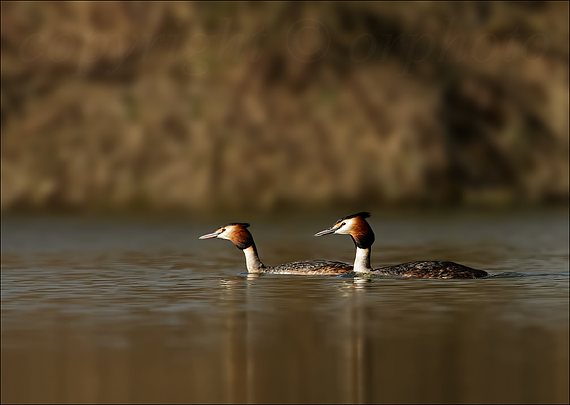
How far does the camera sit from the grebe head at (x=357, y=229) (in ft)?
77.9

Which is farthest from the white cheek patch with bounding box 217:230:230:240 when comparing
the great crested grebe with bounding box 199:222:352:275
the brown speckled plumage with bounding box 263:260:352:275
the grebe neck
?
the brown speckled plumage with bounding box 263:260:352:275

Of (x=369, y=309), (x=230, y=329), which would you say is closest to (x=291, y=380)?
(x=230, y=329)

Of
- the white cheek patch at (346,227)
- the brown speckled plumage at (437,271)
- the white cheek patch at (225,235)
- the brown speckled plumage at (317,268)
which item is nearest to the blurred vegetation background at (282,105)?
the white cheek patch at (225,235)

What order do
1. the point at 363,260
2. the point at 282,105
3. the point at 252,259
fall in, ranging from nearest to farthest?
the point at 363,260 → the point at 252,259 → the point at 282,105

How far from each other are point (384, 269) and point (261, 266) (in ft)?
9.23

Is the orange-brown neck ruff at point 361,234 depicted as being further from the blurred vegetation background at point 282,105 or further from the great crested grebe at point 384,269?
the blurred vegetation background at point 282,105

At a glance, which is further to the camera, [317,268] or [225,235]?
[225,235]

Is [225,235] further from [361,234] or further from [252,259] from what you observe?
[361,234]

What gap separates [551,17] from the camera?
353ft

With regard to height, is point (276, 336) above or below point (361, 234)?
below

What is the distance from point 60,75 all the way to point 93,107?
3939 mm

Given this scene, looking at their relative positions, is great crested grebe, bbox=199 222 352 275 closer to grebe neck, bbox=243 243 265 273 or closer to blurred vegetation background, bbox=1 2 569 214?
grebe neck, bbox=243 243 265 273

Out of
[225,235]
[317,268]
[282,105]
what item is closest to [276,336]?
[317,268]

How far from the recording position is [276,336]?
16.0 meters
